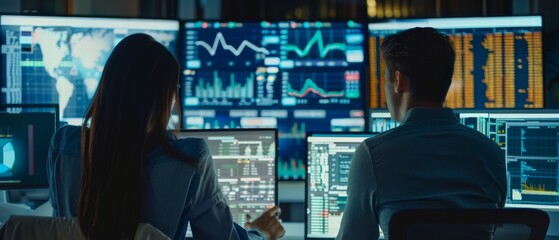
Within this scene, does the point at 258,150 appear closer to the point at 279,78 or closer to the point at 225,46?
the point at 279,78

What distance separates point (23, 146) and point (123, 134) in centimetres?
96

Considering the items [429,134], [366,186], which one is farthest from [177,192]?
[429,134]

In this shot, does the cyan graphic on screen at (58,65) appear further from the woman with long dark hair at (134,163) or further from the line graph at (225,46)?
the woman with long dark hair at (134,163)

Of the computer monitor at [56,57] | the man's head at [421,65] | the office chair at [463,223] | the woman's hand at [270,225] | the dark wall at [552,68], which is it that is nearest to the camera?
the office chair at [463,223]

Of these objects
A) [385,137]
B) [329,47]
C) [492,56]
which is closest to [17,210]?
[329,47]

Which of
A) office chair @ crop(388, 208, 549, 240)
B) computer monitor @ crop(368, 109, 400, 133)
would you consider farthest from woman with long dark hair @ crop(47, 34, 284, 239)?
computer monitor @ crop(368, 109, 400, 133)

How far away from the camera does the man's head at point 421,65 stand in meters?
1.43

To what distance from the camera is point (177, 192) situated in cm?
135

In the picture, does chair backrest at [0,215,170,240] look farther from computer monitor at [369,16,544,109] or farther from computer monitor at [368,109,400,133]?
computer monitor at [369,16,544,109]

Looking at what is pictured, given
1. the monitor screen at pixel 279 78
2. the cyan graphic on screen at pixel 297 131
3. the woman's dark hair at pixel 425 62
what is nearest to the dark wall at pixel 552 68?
the monitor screen at pixel 279 78

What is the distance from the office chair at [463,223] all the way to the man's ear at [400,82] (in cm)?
39

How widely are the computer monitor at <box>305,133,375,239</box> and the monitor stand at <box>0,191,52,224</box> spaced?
3.18ft

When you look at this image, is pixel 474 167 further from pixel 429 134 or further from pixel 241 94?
pixel 241 94

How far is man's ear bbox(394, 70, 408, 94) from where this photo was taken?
4.76 ft
